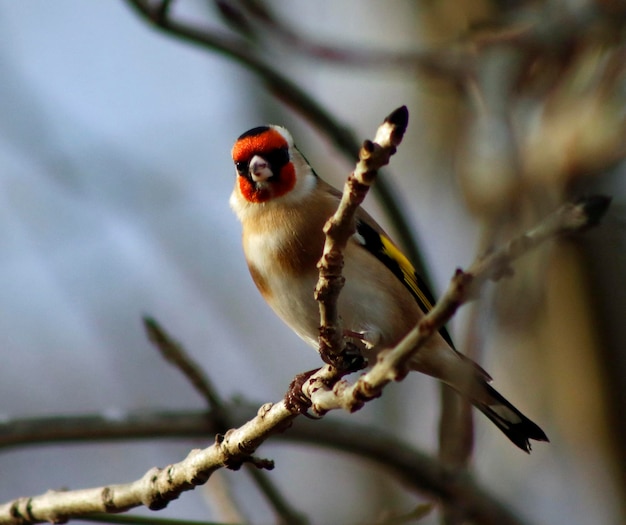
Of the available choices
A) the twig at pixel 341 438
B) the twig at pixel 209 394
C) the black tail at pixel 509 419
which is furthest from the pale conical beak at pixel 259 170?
the black tail at pixel 509 419

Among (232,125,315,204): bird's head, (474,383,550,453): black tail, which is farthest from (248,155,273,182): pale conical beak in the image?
(474,383,550,453): black tail

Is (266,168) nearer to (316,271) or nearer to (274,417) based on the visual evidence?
(316,271)

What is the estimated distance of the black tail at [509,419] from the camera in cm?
334

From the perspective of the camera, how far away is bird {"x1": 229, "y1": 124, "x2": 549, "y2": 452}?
10.7ft

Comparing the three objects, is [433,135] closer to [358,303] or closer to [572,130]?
[572,130]

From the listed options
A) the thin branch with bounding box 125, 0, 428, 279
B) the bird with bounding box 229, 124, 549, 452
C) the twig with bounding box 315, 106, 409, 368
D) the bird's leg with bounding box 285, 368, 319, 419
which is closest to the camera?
the twig with bounding box 315, 106, 409, 368

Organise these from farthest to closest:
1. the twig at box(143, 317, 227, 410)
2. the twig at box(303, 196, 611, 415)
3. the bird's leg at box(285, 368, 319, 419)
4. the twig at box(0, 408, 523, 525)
Answer: 1. the twig at box(0, 408, 523, 525)
2. the twig at box(143, 317, 227, 410)
3. the bird's leg at box(285, 368, 319, 419)
4. the twig at box(303, 196, 611, 415)

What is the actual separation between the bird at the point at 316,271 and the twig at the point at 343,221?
851 mm

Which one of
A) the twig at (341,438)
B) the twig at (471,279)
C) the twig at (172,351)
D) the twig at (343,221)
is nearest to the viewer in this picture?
the twig at (471,279)

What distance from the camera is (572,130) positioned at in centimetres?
421

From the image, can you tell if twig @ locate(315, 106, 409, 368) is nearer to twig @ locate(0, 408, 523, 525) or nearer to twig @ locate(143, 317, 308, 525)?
twig @ locate(143, 317, 308, 525)

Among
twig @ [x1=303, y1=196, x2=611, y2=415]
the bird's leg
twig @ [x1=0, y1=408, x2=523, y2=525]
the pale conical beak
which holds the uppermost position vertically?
the pale conical beak

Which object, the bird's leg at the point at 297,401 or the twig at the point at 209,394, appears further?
the twig at the point at 209,394

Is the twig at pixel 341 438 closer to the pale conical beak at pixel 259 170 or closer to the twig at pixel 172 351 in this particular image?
the twig at pixel 172 351
